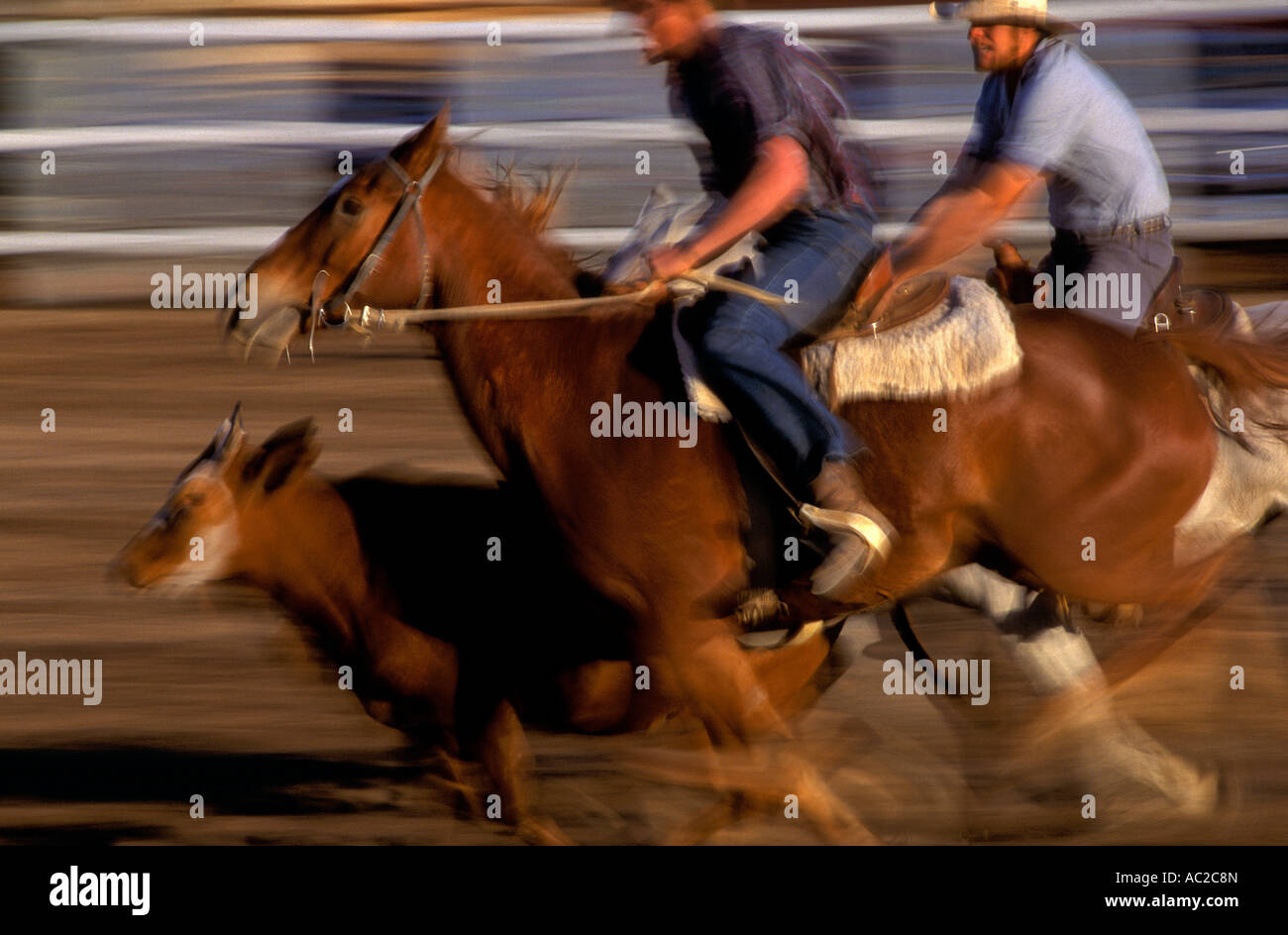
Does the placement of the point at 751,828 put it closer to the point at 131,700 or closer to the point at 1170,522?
the point at 1170,522

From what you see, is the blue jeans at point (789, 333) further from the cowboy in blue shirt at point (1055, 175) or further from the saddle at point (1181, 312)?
the saddle at point (1181, 312)

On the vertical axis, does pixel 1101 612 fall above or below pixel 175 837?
above

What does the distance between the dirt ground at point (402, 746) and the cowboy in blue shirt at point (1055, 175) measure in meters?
1.11

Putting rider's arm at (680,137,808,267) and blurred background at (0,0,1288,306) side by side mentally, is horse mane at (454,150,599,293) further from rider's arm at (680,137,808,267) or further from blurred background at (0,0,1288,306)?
blurred background at (0,0,1288,306)

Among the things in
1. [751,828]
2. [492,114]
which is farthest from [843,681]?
[492,114]

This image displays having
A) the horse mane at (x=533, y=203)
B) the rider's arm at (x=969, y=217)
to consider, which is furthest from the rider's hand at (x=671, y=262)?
the rider's arm at (x=969, y=217)

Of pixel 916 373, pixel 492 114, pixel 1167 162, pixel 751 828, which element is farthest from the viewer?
pixel 492 114

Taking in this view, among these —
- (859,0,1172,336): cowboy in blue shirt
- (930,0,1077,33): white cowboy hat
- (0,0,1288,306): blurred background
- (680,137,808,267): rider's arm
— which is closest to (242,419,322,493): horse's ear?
(680,137,808,267): rider's arm

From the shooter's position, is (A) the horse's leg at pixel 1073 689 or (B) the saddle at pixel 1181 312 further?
(A) the horse's leg at pixel 1073 689

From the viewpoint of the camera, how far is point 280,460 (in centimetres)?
425

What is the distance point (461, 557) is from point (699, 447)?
75 centimetres

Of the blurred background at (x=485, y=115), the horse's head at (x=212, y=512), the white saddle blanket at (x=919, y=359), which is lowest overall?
the horse's head at (x=212, y=512)

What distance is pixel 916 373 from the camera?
3830 mm

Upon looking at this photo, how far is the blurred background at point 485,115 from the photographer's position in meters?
9.23
